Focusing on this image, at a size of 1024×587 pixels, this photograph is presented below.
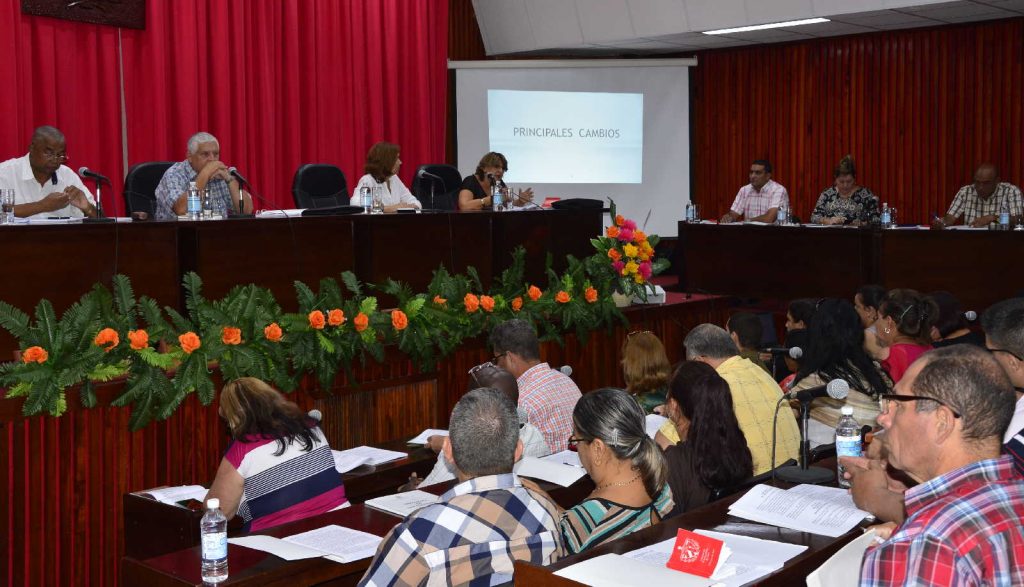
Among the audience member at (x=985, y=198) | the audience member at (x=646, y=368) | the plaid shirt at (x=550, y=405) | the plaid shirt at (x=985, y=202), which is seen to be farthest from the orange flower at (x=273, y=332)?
the plaid shirt at (x=985, y=202)

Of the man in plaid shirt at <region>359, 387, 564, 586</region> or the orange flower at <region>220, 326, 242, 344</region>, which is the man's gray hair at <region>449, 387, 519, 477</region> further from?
the orange flower at <region>220, 326, 242, 344</region>

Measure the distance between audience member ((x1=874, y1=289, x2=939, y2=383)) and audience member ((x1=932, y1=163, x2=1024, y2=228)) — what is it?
346 cm

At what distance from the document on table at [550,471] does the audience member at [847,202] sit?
521cm

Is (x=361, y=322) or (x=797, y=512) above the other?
(x=361, y=322)

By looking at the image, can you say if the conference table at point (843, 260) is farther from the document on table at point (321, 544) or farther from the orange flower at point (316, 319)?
the document on table at point (321, 544)

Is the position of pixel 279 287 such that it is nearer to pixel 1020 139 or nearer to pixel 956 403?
pixel 956 403

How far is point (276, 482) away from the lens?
121 inches

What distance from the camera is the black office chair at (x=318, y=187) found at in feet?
Result: 21.3

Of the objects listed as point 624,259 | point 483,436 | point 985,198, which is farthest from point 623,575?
point 985,198

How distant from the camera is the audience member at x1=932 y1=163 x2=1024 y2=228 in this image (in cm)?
791

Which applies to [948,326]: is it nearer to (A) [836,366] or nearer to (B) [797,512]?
(A) [836,366]

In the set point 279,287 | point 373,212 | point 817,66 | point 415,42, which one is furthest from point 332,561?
point 817,66

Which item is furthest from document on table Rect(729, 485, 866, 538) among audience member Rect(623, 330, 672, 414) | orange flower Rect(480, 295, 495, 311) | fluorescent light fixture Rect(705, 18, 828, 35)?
fluorescent light fixture Rect(705, 18, 828, 35)

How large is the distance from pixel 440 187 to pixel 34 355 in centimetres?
413
